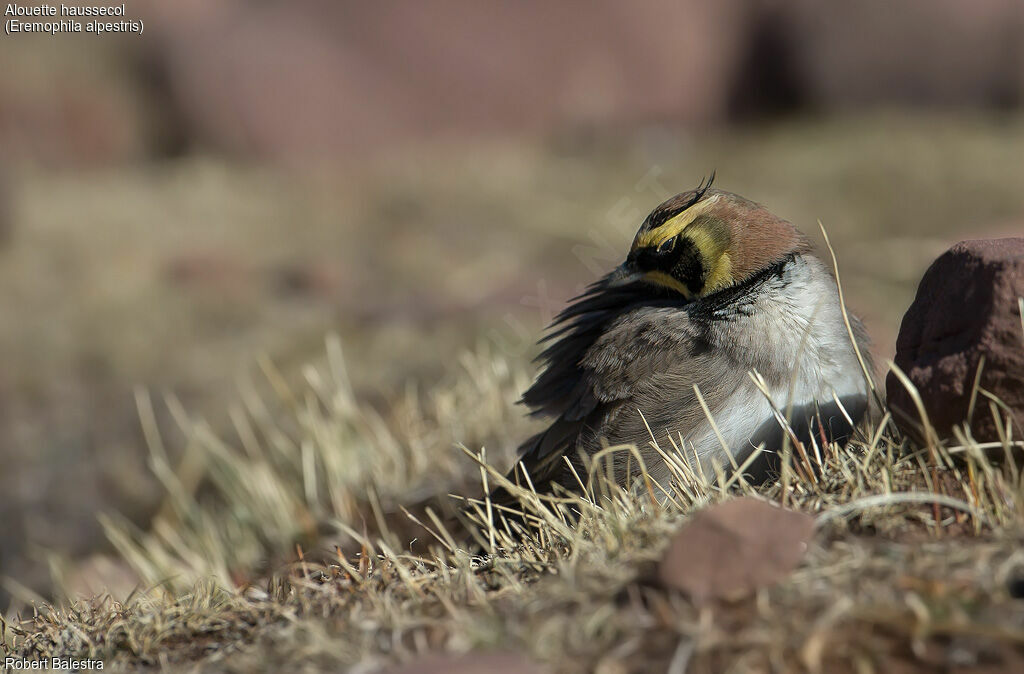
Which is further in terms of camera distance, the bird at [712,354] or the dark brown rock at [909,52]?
the dark brown rock at [909,52]

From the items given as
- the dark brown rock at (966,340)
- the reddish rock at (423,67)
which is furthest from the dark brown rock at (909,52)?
the dark brown rock at (966,340)

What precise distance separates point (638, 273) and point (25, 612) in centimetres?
290

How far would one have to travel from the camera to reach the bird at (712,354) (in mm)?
3236

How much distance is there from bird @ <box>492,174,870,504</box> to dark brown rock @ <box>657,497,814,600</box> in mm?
783

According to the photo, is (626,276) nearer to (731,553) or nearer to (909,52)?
(731,553)

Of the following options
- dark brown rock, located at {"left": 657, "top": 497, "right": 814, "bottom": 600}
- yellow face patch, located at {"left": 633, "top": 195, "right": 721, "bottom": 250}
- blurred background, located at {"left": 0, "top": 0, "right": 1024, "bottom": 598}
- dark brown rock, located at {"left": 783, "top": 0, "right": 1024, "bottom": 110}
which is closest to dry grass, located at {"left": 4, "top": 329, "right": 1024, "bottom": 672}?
dark brown rock, located at {"left": 657, "top": 497, "right": 814, "bottom": 600}

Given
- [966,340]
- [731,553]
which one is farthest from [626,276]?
[731,553]

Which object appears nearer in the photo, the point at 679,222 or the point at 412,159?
the point at 679,222

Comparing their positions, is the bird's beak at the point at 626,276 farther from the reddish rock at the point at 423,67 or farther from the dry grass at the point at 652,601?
the reddish rock at the point at 423,67

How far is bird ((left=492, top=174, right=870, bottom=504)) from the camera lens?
3.24 metres

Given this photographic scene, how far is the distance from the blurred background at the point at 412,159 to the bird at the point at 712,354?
3195mm

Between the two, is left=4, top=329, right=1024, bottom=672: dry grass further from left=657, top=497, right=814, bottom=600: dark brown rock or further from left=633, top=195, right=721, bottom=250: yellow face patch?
left=633, top=195, right=721, bottom=250: yellow face patch

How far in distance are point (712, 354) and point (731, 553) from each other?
121cm

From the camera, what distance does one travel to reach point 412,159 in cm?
1155
